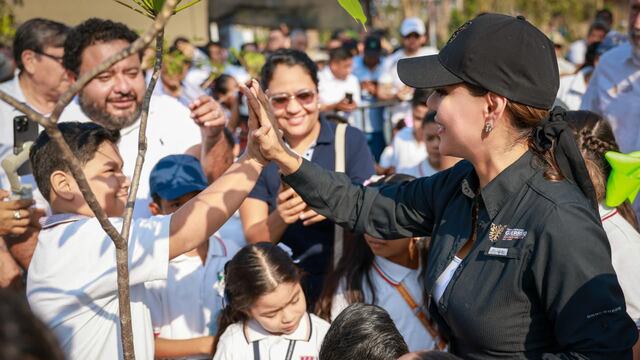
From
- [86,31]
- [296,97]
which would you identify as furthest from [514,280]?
[86,31]

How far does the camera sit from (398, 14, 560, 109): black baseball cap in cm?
201

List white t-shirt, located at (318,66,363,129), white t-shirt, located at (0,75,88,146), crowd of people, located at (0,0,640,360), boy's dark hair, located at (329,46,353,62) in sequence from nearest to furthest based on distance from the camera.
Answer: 1. crowd of people, located at (0,0,640,360)
2. white t-shirt, located at (0,75,88,146)
3. white t-shirt, located at (318,66,363,129)
4. boy's dark hair, located at (329,46,353,62)

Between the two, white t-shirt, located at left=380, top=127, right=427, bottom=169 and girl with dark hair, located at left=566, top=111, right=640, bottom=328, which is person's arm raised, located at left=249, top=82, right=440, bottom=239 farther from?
white t-shirt, located at left=380, top=127, right=427, bottom=169

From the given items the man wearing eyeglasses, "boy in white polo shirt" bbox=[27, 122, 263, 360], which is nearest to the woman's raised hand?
"boy in white polo shirt" bbox=[27, 122, 263, 360]

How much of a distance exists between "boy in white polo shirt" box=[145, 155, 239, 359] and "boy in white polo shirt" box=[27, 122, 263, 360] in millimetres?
593

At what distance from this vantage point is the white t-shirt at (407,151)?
20.8 ft

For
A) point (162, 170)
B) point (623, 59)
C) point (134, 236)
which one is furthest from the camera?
point (623, 59)

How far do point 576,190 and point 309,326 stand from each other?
1.47 meters

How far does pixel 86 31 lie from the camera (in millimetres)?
3893

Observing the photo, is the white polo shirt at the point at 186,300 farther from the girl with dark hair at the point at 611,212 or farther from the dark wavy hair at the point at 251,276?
the girl with dark hair at the point at 611,212

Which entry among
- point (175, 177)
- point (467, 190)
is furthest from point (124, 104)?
point (467, 190)

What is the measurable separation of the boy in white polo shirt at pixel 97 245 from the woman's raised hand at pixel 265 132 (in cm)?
Result: 14

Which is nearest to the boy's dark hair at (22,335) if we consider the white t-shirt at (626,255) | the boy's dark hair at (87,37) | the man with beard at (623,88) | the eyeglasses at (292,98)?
the white t-shirt at (626,255)

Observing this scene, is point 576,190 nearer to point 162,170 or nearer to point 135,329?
point 135,329
